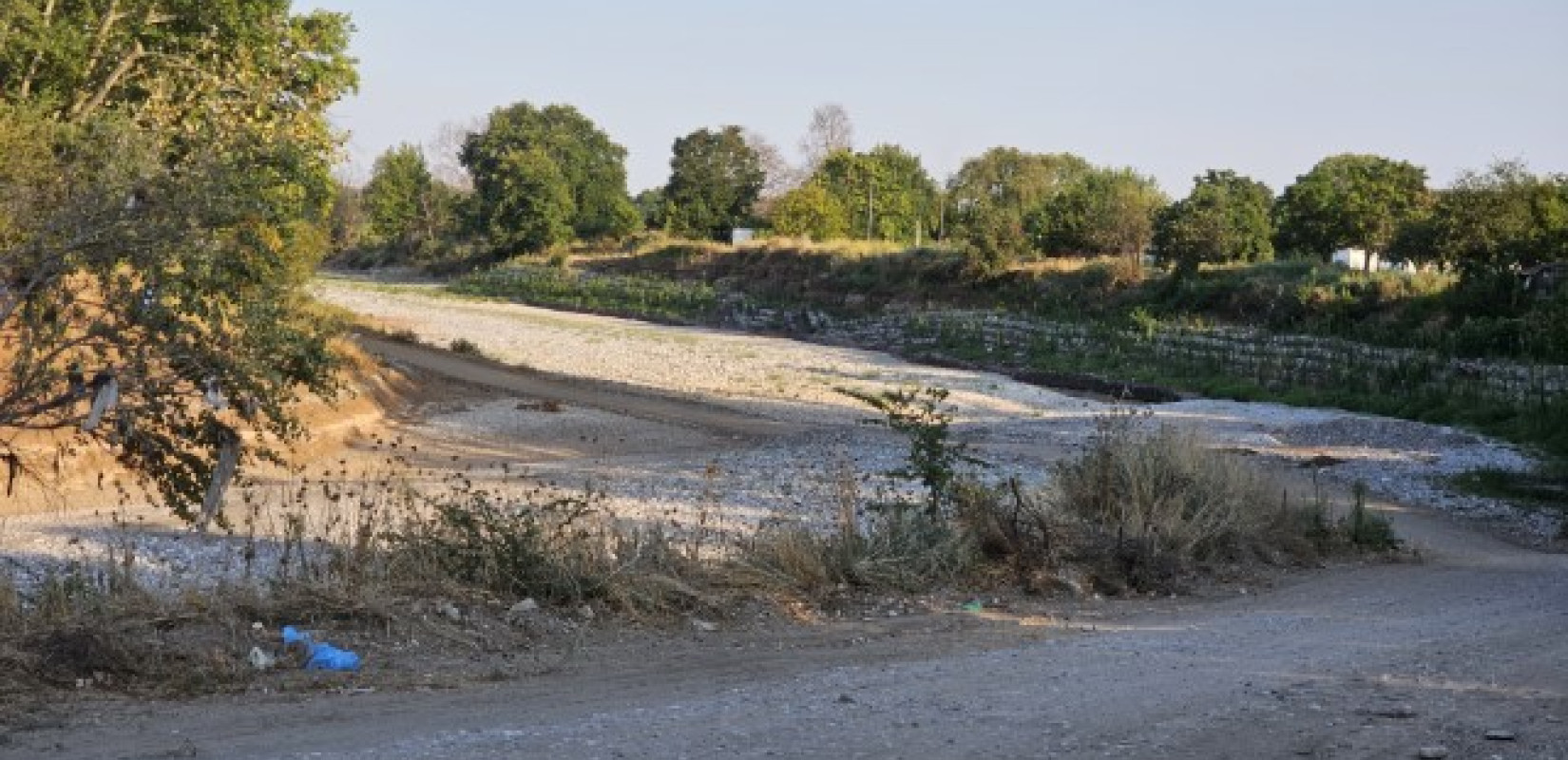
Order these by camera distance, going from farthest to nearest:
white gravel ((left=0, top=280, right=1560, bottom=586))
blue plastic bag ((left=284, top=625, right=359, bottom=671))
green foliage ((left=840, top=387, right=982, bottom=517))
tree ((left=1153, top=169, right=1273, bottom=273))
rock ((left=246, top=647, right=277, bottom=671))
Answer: tree ((left=1153, top=169, right=1273, bottom=273))
white gravel ((left=0, top=280, right=1560, bottom=586))
green foliage ((left=840, top=387, right=982, bottom=517))
blue plastic bag ((left=284, top=625, right=359, bottom=671))
rock ((left=246, top=647, right=277, bottom=671))

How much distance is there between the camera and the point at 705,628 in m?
11.1

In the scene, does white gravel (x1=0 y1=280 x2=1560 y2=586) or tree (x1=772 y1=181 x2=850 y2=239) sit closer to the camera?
white gravel (x1=0 y1=280 x2=1560 y2=586)

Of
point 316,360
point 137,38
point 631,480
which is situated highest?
point 137,38

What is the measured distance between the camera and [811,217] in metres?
90.9

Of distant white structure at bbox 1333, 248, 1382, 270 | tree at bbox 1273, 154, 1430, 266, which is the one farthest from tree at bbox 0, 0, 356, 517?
tree at bbox 1273, 154, 1430, 266

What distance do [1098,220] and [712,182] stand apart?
1614 inches

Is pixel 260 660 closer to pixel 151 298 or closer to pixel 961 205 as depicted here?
pixel 151 298

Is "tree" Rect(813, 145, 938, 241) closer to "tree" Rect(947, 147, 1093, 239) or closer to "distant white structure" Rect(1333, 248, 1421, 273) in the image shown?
"tree" Rect(947, 147, 1093, 239)

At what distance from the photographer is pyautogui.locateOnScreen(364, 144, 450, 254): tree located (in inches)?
4579

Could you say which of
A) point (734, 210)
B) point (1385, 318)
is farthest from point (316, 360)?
point (734, 210)

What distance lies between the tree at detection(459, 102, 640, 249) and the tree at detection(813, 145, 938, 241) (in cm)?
1626

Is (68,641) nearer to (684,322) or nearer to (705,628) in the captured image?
(705,628)

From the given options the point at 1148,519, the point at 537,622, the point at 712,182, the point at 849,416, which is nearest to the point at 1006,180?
the point at 712,182

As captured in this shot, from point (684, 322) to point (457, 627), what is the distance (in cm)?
6008
